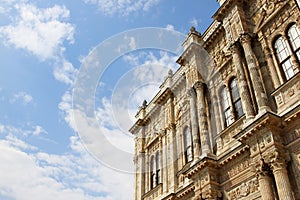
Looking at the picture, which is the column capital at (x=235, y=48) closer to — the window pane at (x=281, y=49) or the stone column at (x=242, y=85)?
the stone column at (x=242, y=85)

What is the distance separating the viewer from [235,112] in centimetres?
1266

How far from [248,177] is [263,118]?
2257mm

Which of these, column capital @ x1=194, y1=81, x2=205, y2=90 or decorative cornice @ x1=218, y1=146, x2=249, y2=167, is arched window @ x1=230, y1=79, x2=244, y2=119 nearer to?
column capital @ x1=194, y1=81, x2=205, y2=90

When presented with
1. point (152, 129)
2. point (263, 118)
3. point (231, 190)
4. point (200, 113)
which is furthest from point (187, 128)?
point (263, 118)

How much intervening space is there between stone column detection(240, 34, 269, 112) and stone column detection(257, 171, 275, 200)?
2.11 metres

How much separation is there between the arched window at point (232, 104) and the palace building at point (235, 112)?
42 millimetres

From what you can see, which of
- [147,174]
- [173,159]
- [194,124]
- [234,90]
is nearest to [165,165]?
[173,159]

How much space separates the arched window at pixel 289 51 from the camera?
421 inches

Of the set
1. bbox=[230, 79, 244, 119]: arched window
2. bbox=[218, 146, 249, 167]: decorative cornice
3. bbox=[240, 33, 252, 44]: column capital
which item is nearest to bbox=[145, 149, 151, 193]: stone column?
bbox=[218, 146, 249, 167]: decorative cornice

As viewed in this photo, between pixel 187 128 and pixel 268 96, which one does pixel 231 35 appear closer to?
pixel 268 96

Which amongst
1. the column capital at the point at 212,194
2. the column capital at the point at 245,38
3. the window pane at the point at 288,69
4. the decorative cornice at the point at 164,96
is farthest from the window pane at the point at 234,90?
the decorative cornice at the point at 164,96

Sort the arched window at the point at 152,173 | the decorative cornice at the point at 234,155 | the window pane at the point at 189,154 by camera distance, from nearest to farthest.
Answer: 1. the decorative cornice at the point at 234,155
2. the window pane at the point at 189,154
3. the arched window at the point at 152,173

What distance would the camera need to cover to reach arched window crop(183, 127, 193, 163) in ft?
50.0

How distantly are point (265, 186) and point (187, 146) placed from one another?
21.4 ft
